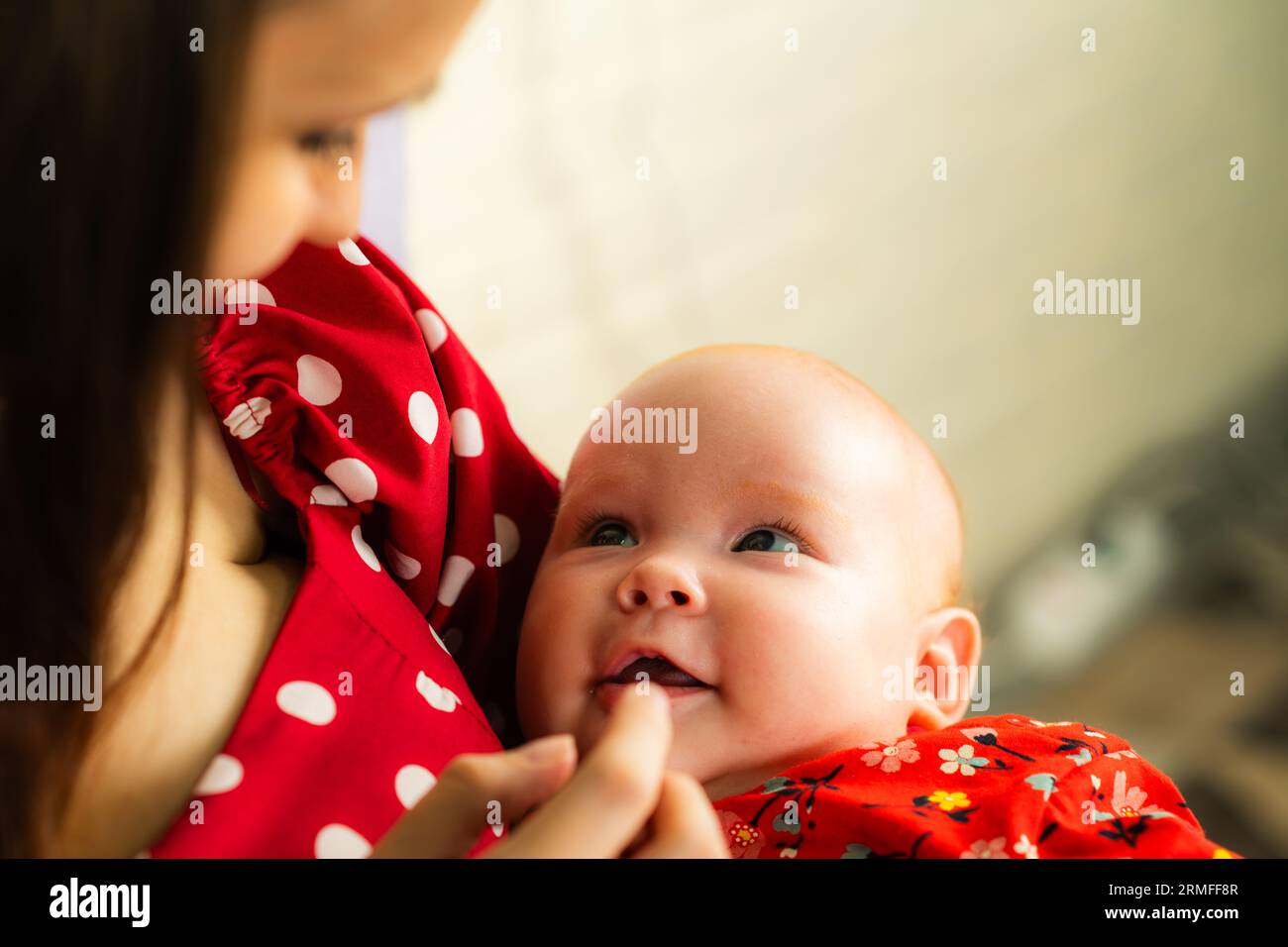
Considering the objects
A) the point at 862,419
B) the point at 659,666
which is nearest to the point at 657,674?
the point at 659,666

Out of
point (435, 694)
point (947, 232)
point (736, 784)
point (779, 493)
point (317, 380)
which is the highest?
point (947, 232)

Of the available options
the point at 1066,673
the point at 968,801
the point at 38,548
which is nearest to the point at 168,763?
the point at 38,548

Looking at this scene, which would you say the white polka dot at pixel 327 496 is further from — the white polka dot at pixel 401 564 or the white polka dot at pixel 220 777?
the white polka dot at pixel 220 777

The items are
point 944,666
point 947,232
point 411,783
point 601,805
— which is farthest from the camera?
point 947,232

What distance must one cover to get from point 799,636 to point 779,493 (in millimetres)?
136

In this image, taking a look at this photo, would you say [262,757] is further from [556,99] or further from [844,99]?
[844,99]

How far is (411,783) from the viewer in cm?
77

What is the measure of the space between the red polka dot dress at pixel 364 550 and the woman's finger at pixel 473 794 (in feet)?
0.49

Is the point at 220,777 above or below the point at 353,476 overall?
below

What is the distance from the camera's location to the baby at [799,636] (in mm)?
820

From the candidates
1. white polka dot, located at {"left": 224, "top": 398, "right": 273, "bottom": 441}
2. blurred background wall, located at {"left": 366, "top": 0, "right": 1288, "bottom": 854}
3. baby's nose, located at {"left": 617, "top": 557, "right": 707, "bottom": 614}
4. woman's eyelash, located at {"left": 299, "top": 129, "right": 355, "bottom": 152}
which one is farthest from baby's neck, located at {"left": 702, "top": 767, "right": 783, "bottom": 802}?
blurred background wall, located at {"left": 366, "top": 0, "right": 1288, "bottom": 854}

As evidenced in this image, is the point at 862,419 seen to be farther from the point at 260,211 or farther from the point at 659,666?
the point at 260,211

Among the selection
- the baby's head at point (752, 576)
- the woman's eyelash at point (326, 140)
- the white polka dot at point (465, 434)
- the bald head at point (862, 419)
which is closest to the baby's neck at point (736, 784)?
the baby's head at point (752, 576)

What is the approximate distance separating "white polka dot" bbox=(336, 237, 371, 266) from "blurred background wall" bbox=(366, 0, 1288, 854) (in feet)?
3.00
